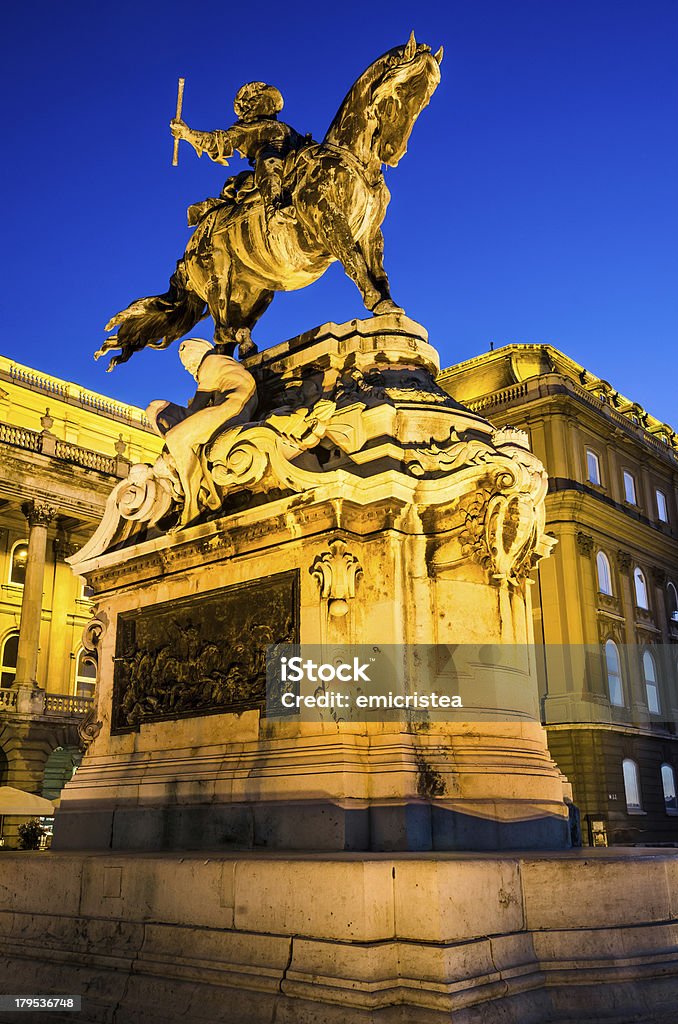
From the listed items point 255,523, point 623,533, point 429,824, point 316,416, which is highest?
point 623,533

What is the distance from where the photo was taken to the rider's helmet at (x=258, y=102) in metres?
10.6

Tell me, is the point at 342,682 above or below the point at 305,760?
above

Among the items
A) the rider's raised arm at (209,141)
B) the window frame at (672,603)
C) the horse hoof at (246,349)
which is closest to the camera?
the horse hoof at (246,349)

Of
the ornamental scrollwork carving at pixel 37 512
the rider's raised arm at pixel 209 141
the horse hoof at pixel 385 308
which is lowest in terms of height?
the horse hoof at pixel 385 308

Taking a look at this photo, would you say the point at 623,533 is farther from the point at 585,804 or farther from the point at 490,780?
the point at 490,780

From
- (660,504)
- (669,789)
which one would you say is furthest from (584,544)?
(669,789)

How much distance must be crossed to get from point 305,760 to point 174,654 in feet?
6.87

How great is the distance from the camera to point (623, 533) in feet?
140

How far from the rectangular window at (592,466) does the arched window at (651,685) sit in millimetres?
8149

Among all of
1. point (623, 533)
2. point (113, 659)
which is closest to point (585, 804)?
point (623, 533)

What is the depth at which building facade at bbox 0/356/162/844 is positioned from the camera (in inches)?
1411

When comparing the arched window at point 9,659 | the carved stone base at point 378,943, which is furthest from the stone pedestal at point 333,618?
the arched window at point 9,659

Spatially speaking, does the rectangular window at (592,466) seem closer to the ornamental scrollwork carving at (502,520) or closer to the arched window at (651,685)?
the arched window at (651,685)

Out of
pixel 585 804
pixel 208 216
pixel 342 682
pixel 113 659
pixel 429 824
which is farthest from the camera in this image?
pixel 585 804
